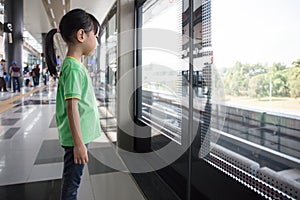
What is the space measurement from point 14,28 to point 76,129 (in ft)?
41.6

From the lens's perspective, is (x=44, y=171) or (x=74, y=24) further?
(x=44, y=171)

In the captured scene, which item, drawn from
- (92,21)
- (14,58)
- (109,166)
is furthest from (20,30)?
(92,21)

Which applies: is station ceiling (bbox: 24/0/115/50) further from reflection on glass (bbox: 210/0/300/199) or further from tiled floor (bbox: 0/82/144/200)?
reflection on glass (bbox: 210/0/300/199)

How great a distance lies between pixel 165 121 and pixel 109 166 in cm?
78

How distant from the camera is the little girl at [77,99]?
3.89ft

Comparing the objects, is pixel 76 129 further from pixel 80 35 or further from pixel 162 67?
pixel 162 67

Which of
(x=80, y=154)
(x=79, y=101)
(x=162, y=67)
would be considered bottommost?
(x=80, y=154)

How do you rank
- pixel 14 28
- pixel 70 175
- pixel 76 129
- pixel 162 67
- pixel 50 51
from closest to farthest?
pixel 76 129, pixel 70 175, pixel 50 51, pixel 162 67, pixel 14 28

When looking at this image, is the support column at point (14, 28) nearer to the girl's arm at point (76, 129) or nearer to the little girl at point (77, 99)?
the little girl at point (77, 99)

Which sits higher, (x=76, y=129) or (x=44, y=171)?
(x=76, y=129)

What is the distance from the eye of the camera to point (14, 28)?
11750 millimetres

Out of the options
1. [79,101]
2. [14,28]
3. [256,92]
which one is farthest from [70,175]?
[14,28]

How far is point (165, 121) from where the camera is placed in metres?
2.33

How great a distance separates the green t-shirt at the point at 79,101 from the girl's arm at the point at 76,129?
0.13 ft
